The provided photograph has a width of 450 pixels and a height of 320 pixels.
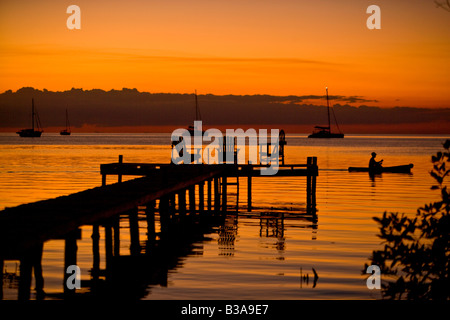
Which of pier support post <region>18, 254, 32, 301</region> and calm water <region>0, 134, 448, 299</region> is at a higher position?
pier support post <region>18, 254, 32, 301</region>

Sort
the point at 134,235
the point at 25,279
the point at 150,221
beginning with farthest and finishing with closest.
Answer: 1. the point at 150,221
2. the point at 134,235
3. the point at 25,279

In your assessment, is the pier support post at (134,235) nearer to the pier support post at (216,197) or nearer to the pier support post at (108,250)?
the pier support post at (108,250)

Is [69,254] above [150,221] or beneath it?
above

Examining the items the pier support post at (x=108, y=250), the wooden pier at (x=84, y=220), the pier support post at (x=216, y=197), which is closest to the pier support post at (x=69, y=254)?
the wooden pier at (x=84, y=220)

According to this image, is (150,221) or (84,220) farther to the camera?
(150,221)

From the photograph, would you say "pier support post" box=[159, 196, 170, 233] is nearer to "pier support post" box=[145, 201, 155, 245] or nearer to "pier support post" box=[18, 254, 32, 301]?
"pier support post" box=[145, 201, 155, 245]

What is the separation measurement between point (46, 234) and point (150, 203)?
8501 mm

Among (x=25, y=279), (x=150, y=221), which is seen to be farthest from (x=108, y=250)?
(x=25, y=279)

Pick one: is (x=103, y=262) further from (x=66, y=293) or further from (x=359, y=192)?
(x=359, y=192)

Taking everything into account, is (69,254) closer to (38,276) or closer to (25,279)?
(38,276)

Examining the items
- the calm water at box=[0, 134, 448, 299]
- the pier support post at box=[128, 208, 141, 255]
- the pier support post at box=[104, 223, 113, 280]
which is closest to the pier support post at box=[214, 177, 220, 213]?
the calm water at box=[0, 134, 448, 299]

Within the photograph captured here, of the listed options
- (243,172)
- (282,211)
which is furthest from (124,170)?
(282,211)

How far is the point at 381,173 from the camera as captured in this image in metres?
49.9
